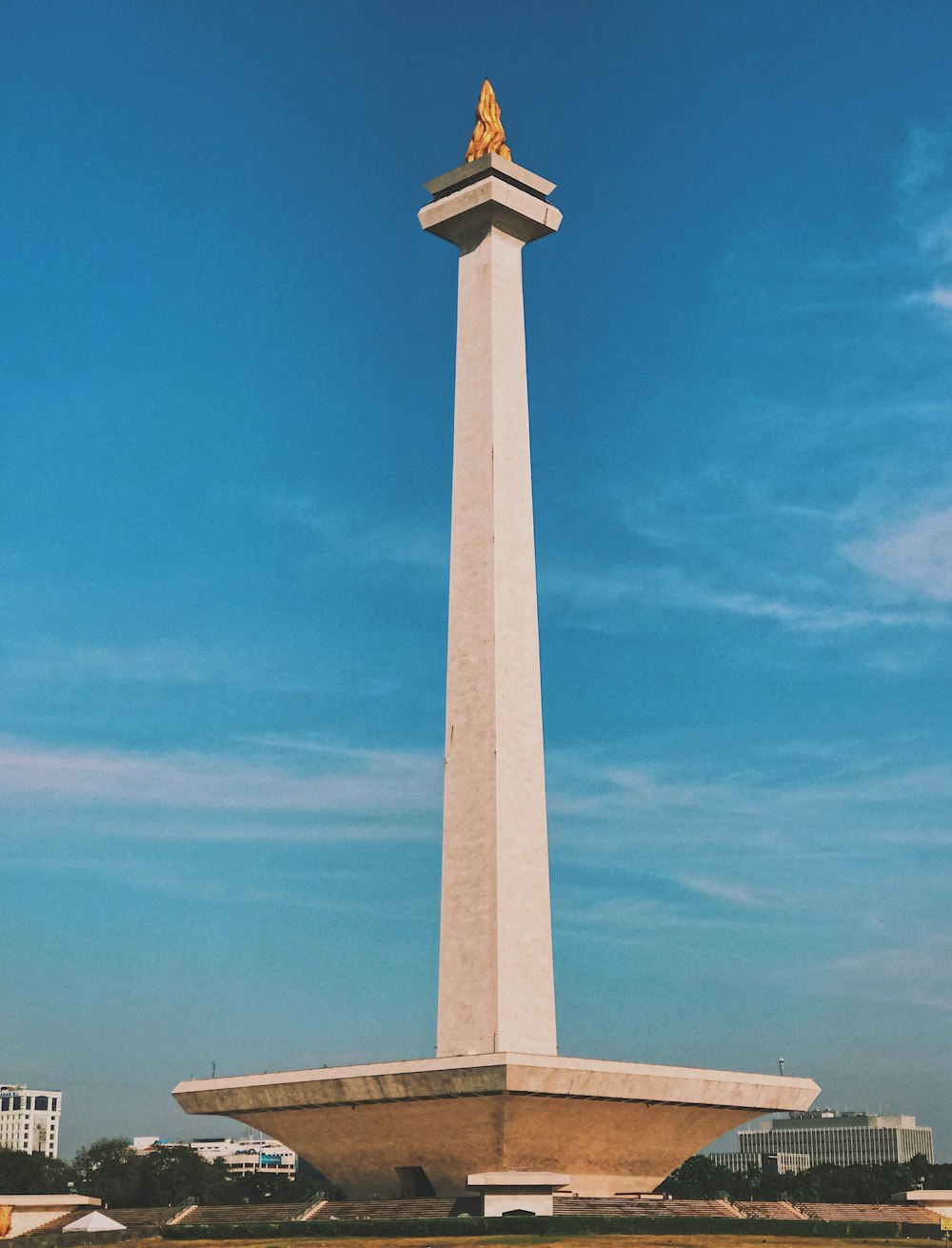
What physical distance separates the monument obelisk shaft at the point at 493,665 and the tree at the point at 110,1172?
114 feet

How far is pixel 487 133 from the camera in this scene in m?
44.7

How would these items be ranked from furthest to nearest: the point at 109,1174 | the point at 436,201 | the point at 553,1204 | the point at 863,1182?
the point at 863,1182 < the point at 109,1174 < the point at 436,201 < the point at 553,1204

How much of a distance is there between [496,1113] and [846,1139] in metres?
129

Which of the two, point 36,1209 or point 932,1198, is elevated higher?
point 932,1198

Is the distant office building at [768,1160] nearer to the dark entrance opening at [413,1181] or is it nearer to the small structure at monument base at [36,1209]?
the small structure at monument base at [36,1209]

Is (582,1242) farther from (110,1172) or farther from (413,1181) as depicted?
(110,1172)

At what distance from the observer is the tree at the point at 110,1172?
2621 inches

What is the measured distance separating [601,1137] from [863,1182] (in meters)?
49.4

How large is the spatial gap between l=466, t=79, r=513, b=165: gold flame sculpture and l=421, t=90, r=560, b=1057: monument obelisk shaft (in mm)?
1840

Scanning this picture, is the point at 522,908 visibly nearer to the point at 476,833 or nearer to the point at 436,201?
the point at 476,833

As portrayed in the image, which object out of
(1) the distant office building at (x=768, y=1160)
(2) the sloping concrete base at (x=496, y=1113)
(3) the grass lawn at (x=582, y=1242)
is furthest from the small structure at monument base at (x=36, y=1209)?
(1) the distant office building at (x=768, y=1160)

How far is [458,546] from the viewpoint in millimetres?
40250

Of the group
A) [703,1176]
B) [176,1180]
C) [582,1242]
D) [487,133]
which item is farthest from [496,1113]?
[703,1176]

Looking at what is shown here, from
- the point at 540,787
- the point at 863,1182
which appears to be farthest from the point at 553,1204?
the point at 863,1182
